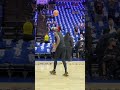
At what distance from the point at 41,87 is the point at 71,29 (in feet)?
13.7

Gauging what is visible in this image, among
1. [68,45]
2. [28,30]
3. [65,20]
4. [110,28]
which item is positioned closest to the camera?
[28,30]

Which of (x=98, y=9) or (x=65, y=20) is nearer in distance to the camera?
(x=98, y=9)

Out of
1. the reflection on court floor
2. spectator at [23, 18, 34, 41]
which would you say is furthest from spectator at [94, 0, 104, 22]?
the reflection on court floor

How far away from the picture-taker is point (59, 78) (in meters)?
6.73

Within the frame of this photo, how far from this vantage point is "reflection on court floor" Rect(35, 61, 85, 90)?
5.91 meters

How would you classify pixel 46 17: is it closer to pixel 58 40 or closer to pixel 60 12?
pixel 60 12

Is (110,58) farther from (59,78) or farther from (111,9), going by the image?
(59,78)

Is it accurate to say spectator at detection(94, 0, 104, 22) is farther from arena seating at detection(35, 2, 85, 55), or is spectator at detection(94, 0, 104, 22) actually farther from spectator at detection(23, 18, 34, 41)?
arena seating at detection(35, 2, 85, 55)

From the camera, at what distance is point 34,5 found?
17.1 ft

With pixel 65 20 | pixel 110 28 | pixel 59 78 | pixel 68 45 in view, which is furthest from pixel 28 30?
pixel 65 20

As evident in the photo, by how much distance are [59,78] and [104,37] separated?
68.6 inches

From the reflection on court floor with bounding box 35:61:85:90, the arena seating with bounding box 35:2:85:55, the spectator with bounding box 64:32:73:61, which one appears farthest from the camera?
the arena seating with bounding box 35:2:85:55

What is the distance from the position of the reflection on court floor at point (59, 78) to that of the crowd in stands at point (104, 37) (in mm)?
738

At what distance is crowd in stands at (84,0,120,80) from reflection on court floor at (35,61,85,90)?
0.74m
